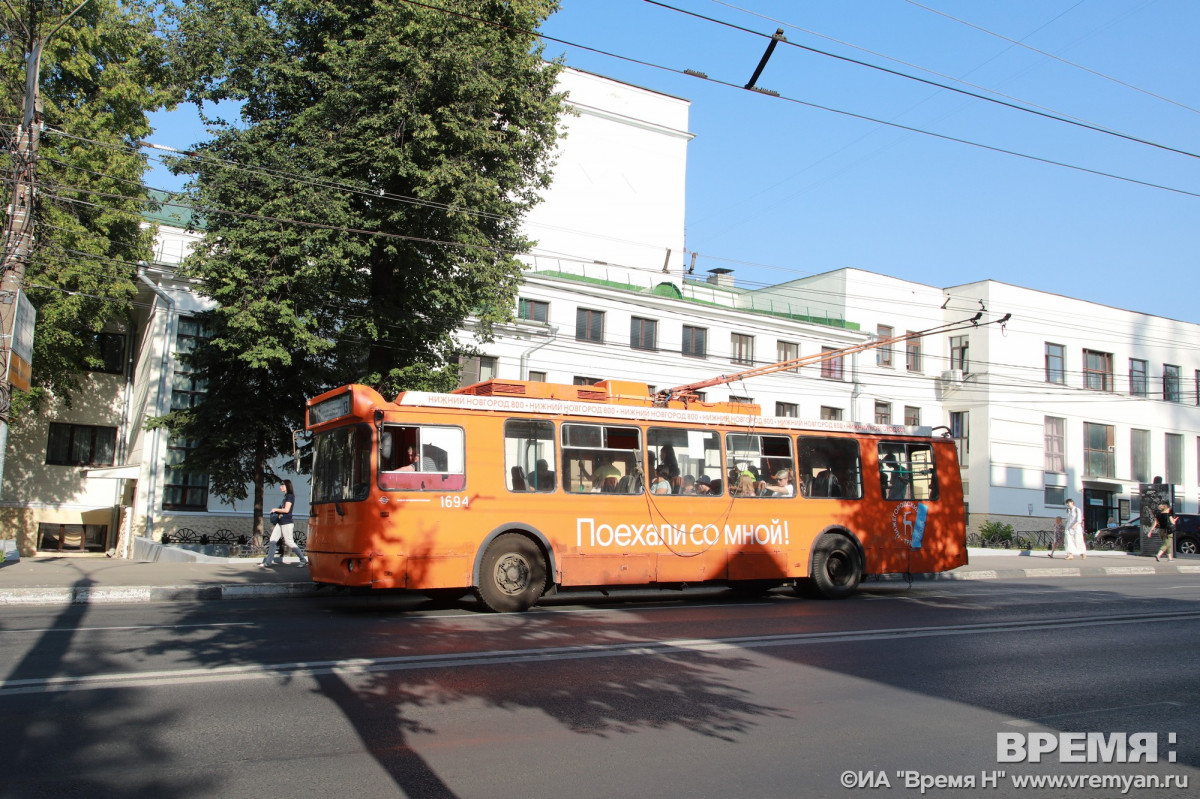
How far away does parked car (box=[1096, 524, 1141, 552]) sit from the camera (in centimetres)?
3934

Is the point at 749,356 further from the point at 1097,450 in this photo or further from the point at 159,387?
the point at 159,387

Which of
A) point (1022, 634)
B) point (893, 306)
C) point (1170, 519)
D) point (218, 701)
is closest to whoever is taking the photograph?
point (218, 701)

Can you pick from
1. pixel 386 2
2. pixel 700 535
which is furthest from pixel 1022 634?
pixel 386 2

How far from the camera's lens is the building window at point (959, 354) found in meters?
44.4

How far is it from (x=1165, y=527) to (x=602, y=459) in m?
25.5

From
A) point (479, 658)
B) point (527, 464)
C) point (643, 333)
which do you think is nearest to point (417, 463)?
point (527, 464)

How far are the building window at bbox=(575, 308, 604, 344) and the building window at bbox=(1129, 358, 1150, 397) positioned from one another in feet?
102

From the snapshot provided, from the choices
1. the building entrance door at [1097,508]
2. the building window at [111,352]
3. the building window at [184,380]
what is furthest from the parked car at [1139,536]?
the building window at [111,352]

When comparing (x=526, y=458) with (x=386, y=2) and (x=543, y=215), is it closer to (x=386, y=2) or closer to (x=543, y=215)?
(x=386, y=2)

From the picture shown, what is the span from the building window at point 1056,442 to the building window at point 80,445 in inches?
1622

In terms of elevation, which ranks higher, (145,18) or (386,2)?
(145,18)

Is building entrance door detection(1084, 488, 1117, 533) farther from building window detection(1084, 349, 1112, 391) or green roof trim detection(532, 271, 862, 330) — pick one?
green roof trim detection(532, 271, 862, 330)

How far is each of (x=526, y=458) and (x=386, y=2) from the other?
11.5m

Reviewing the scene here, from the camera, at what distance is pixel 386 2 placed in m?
18.8
